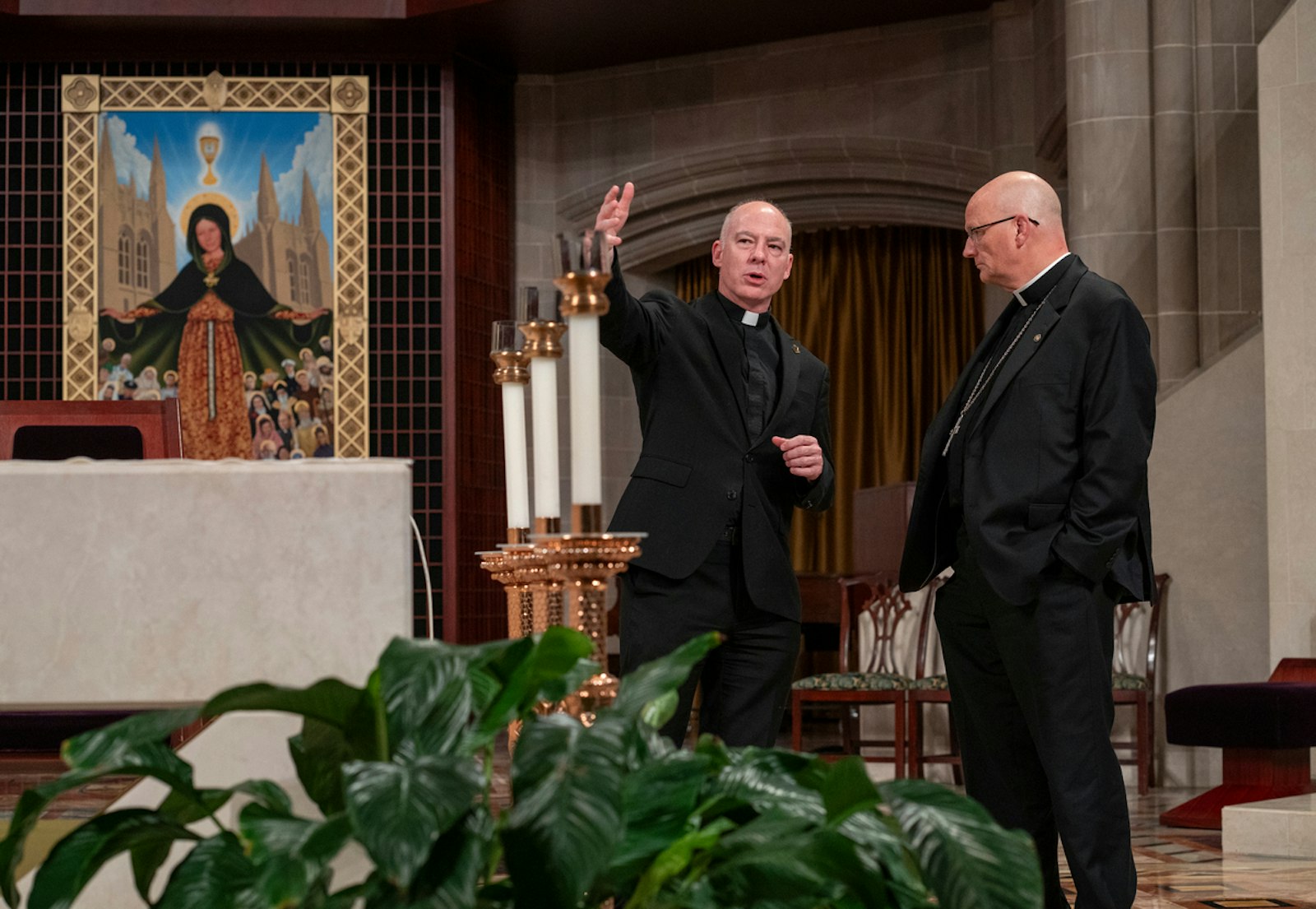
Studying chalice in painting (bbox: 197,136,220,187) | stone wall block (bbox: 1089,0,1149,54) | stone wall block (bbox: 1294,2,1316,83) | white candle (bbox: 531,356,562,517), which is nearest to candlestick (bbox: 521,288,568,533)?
white candle (bbox: 531,356,562,517)

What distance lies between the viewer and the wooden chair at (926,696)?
6043 millimetres

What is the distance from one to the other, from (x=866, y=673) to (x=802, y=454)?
3706 millimetres

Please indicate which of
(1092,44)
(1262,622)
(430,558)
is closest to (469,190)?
(430,558)

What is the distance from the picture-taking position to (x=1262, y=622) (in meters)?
6.14

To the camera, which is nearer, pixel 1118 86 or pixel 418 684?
pixel 418 684

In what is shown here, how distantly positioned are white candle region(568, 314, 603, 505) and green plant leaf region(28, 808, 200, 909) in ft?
1.66

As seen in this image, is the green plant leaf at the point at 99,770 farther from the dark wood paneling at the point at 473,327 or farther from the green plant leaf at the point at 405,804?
the dark wood paneling at the point at 473,327

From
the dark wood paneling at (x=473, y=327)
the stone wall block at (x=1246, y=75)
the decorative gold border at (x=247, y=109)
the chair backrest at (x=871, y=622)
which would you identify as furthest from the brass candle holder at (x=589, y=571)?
the decorative gold border at (x=247, y=109)

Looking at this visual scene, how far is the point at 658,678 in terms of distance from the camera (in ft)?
4.62

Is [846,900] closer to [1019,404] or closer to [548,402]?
[548,402]

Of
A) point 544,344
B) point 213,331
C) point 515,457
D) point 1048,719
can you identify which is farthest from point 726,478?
point 213,331

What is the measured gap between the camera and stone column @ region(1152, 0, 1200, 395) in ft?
23.4

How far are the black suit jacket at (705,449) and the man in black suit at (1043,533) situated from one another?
11.7 inches

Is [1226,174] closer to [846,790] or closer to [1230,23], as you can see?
[1230,23]
